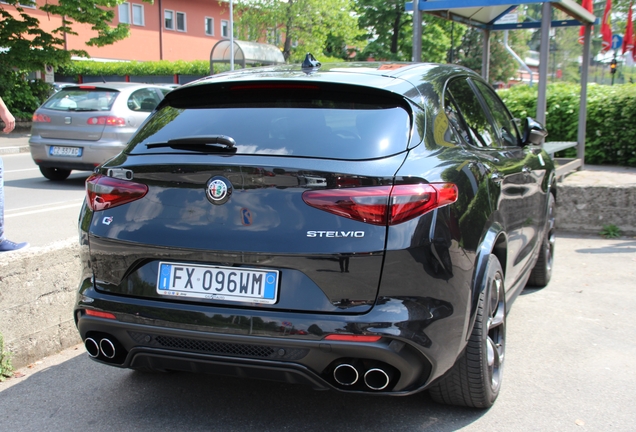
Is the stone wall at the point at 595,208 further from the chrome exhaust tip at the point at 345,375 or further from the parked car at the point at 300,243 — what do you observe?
the chrome exhaust tip at the point at 345,375

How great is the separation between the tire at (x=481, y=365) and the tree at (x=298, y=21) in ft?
126

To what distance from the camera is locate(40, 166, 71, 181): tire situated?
1272 centimetres

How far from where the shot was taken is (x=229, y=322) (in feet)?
9.32

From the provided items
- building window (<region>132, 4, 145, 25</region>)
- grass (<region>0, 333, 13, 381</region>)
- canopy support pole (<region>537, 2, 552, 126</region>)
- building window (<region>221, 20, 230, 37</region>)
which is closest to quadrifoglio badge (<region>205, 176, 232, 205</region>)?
grass (<region>0, 333, 13, 381</region>)

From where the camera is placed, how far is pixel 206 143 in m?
3.08

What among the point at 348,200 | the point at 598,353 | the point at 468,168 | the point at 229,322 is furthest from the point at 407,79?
the point at 598,353

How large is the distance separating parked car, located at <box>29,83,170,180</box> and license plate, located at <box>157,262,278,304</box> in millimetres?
9355

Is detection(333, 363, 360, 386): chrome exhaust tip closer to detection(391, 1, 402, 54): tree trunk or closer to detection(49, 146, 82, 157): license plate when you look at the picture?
detection(49, 146, 82, 157): license plate

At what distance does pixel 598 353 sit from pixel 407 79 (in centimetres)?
216

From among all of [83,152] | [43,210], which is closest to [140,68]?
[83,152]

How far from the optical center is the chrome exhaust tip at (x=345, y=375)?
282 centimetres

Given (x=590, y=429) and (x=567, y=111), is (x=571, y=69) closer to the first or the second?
(x=567, y=111)

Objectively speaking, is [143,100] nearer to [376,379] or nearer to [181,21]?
[376,379]

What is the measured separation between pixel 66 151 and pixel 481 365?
1036 cm
